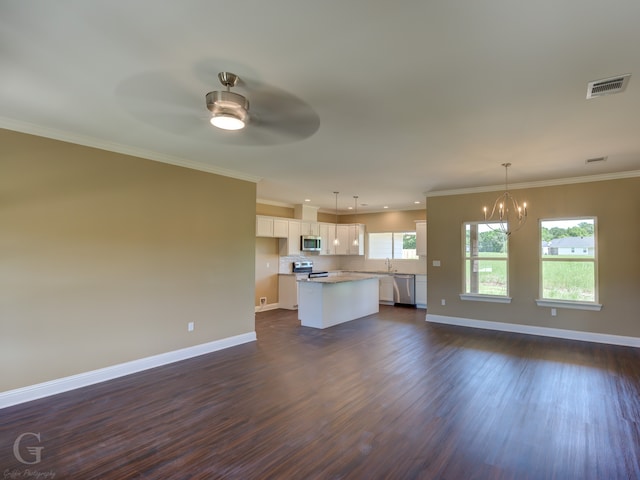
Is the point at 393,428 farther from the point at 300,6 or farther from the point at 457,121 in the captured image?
the point at 300,6

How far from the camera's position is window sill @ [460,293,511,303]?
19.5ft

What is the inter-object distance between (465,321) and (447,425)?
158 inches

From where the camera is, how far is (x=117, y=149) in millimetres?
3807

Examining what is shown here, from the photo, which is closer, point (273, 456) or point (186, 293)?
point (273, 456)

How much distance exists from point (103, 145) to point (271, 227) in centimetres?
434

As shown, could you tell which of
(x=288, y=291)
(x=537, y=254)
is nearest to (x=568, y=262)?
(x=537, y=254)

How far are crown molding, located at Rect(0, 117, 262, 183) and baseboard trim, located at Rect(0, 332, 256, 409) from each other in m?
2.49

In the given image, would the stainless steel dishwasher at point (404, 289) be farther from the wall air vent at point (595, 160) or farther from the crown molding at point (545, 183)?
the wall air vent at point (595, 160)

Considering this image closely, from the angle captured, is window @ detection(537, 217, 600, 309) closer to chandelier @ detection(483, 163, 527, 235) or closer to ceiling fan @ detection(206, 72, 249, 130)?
chandelier @ detection(483, 163, 527, 235)

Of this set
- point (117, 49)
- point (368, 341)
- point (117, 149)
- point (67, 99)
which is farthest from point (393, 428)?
point (117, 149)

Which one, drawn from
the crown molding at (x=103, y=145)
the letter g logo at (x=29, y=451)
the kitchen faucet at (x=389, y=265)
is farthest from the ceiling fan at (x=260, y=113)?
the kitchen faucet at (x=389, y=265)

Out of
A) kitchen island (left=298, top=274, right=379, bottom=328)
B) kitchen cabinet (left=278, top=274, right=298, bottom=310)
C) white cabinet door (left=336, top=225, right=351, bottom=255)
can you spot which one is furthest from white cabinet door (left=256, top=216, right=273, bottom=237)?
white cabinet door (left=336, top=225, right=351, bottom=255)

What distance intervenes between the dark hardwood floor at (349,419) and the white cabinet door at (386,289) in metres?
4.20

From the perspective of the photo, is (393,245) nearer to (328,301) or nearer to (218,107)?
(328,301)
